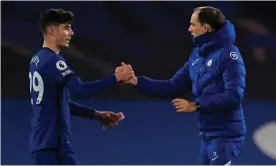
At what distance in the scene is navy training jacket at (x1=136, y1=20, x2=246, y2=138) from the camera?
11.8ft

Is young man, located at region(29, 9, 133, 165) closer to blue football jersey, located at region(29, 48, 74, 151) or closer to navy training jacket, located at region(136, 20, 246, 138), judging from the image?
blue football jersey, located at region(29, 48, 74, 151)

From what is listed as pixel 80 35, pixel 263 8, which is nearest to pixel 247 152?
pixel 263 8

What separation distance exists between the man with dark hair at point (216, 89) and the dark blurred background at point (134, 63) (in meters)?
1.66

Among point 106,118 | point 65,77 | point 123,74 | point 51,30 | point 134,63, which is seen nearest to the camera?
point 65,77

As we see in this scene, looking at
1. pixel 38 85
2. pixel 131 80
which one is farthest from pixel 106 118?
pixel 38 85

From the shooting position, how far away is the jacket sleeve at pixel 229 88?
358cm

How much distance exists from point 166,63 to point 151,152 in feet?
2.43

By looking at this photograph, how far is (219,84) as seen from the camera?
3680 millimetres

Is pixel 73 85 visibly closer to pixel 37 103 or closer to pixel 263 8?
pixel 37 103

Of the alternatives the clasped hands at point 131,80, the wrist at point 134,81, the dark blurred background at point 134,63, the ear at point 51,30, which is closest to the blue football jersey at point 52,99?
the ear at point 51,30

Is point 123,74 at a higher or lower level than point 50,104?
higher

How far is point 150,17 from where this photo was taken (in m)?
5.51

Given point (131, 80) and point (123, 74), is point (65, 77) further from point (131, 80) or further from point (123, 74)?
point (131, 80)

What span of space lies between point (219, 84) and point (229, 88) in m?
0.10
